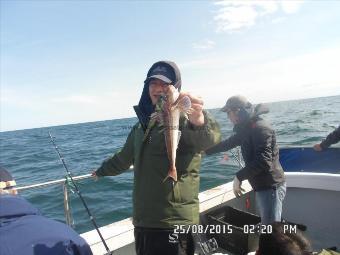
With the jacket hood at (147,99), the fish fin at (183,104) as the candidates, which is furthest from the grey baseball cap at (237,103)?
the fish fin at (183,104)

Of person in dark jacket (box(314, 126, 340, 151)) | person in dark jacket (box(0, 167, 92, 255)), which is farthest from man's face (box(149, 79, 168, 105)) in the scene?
person in dark jacket (box(314, 126, 340, 151))

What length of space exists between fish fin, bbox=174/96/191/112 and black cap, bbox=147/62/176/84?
58cm

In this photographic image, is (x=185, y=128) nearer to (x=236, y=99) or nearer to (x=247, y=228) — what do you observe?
(x=236, y=99)

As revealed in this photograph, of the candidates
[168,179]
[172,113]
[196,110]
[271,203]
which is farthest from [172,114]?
[271,203]

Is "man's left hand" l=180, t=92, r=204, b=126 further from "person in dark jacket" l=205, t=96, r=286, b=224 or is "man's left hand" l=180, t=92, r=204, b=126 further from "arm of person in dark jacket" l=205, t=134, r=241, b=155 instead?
"arm of person in dark jacket" l=205, t=134, r=241, b=155

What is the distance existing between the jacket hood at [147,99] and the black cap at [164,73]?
11mm

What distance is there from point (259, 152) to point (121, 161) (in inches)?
76.6

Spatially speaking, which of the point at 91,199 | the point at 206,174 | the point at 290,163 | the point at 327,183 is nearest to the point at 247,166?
the point at 327,183

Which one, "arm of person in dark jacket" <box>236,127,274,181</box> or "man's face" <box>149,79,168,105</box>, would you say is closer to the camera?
"man's face" <box>149,79,168,105</box>

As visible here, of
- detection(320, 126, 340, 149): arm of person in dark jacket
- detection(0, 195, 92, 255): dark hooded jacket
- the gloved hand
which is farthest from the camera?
detection(320, 126, 340, 149): arm of person in dark jacket

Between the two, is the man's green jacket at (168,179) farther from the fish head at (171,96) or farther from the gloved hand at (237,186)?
the gloved hand at (237,186)

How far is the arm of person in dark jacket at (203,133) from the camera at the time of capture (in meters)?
2.60

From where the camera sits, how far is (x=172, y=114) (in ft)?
7.76

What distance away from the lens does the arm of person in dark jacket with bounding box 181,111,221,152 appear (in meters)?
2.60
